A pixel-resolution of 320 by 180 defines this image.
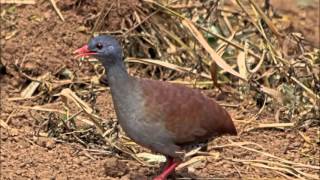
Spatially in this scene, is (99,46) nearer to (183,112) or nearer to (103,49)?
(103,49)

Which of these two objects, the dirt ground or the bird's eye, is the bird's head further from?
the dirt ground

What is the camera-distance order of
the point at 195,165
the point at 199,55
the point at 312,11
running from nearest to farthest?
the point at 195,165 → the point at 199,55 → the point at 312,11

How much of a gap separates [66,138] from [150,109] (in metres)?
1.18

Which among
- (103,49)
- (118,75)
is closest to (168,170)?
(118,75)

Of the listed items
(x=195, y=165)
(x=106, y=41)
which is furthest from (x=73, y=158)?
(x=106, y=41)

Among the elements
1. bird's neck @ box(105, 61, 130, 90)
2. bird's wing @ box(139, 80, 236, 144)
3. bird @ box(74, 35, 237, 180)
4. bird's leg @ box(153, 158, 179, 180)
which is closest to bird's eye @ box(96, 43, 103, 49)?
bird @ box(74, 35, 237, 180)

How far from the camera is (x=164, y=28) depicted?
6.61 metres

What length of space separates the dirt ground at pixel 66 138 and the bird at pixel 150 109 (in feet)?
1.90

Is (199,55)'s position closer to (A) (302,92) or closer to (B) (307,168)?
(A) (302,92)

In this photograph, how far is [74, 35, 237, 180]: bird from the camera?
4363 millimetres

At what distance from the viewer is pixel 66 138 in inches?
Answer: 213

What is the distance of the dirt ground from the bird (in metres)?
0.58

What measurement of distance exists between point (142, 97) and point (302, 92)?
6.77 feet

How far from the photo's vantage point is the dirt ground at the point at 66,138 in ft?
16.6
